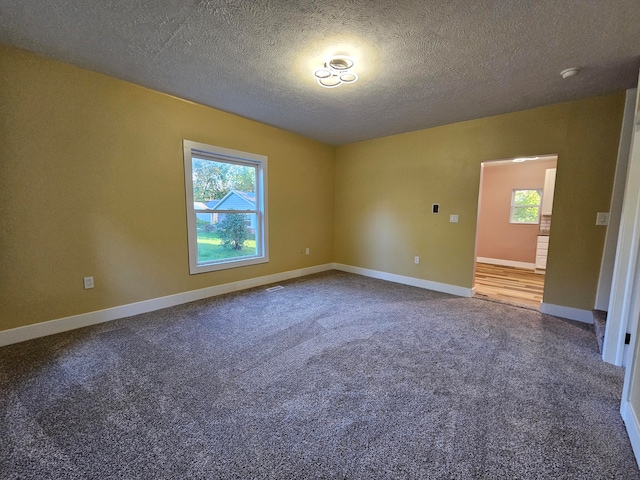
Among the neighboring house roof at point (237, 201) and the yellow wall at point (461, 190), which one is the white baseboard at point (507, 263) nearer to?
the yellow wall at point (461, 190)

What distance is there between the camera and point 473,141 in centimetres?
375

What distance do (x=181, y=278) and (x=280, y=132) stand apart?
109 inches

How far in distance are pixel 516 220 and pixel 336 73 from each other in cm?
570

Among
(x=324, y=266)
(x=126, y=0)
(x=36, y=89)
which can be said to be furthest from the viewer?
(x=324, y=266)

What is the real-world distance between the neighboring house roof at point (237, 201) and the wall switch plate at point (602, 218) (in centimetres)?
443

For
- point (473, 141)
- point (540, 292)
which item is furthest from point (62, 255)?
point (540, 292)

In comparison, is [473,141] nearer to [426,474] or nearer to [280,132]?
[280,132]

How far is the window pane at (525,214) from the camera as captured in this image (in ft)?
18.9

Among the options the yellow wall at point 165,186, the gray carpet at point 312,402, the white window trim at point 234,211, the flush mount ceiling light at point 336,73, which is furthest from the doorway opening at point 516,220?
the white window trim at point 234,211

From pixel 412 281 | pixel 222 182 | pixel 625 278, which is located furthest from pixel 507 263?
pixel 222 182

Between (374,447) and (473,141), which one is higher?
(473,141)

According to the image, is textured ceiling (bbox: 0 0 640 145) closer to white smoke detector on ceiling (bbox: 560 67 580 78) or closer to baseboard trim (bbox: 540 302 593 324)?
white smoke detector on ceiling (bbox: 560 67 580 78)

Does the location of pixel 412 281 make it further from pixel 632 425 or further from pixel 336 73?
pixel 336 73

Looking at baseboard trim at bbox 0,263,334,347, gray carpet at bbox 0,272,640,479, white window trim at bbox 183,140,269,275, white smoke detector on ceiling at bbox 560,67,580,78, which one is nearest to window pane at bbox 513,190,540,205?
gray carpet at bbox 0,272,640,479
